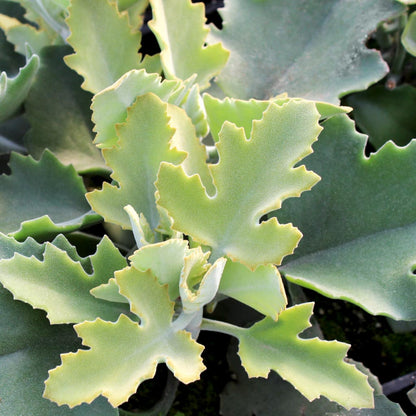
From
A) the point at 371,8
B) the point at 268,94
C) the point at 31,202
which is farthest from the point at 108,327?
the point at 371,8

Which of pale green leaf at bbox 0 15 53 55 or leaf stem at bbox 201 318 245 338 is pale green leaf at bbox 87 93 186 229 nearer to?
leaf stem at bbox 201 318 245 338

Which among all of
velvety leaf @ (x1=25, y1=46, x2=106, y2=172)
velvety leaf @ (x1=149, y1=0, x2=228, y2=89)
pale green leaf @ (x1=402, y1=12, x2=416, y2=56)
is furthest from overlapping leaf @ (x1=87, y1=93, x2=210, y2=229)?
pale green leaf @ (x1=402, y1=12, x2=416, y2=56)

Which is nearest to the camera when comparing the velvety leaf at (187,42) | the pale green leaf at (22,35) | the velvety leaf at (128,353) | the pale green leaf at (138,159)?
the velvety leaf at (128,353)

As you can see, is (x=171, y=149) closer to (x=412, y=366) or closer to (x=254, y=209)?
(x=254, y=209)

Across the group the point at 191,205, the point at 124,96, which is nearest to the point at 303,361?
the point at 191,205

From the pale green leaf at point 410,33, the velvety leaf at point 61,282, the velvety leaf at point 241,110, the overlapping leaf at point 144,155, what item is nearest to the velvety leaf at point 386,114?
the pale green leaf at point 410,33

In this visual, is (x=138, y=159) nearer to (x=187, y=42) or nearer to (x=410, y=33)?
(x=187, y=42)

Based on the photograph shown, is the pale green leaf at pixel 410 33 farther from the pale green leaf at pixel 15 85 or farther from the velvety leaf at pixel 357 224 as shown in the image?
the pale green leaf at pixel 15 85
